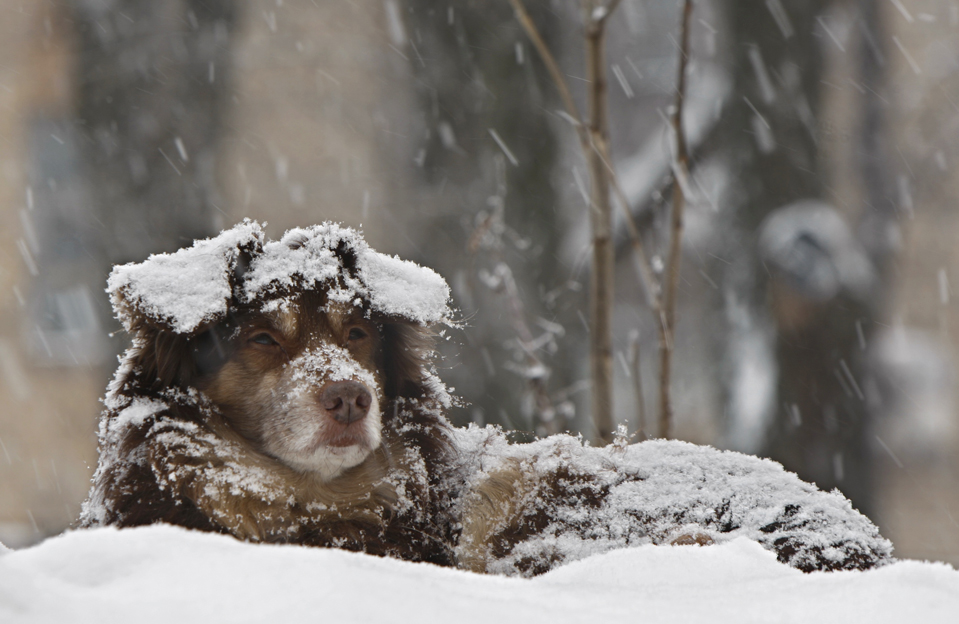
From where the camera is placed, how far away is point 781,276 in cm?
664

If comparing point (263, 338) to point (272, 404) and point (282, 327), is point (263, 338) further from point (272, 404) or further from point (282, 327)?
point (272, 404)

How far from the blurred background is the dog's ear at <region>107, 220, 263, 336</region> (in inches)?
85.5

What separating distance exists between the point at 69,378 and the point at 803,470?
8.56m

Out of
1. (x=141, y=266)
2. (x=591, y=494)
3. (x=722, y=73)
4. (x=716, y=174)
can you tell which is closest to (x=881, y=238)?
(x=716, y=174)

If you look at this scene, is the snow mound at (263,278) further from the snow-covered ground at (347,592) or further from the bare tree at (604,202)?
the snow-covered ground at (347,592)

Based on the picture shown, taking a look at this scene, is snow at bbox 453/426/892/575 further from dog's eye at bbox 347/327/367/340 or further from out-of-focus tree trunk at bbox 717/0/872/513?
out-of-focus tree trunk at bbox 717/0/872/513

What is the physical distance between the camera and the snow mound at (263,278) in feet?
8.82

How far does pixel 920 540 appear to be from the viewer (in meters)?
9.60

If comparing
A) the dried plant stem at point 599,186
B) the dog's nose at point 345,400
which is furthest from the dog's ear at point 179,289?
the dried plant stem at point 599,186

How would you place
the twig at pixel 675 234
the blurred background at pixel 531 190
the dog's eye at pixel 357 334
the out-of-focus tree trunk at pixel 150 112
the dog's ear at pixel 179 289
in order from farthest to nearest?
1. the out-of-focus tree trunk at pixel 150 112
2. the blurred background at pixel 531 190
3. the twig at pixel 675 234
4. the dog's eye at pixel 357 334
5. the dog's ear at pixel 179 289

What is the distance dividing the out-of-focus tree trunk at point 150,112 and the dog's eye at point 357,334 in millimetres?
6355

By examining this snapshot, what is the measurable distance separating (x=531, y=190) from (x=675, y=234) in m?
4.44

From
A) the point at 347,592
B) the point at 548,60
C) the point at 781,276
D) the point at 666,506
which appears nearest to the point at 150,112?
the point at 781,276

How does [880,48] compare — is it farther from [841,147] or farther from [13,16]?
[13,16]
